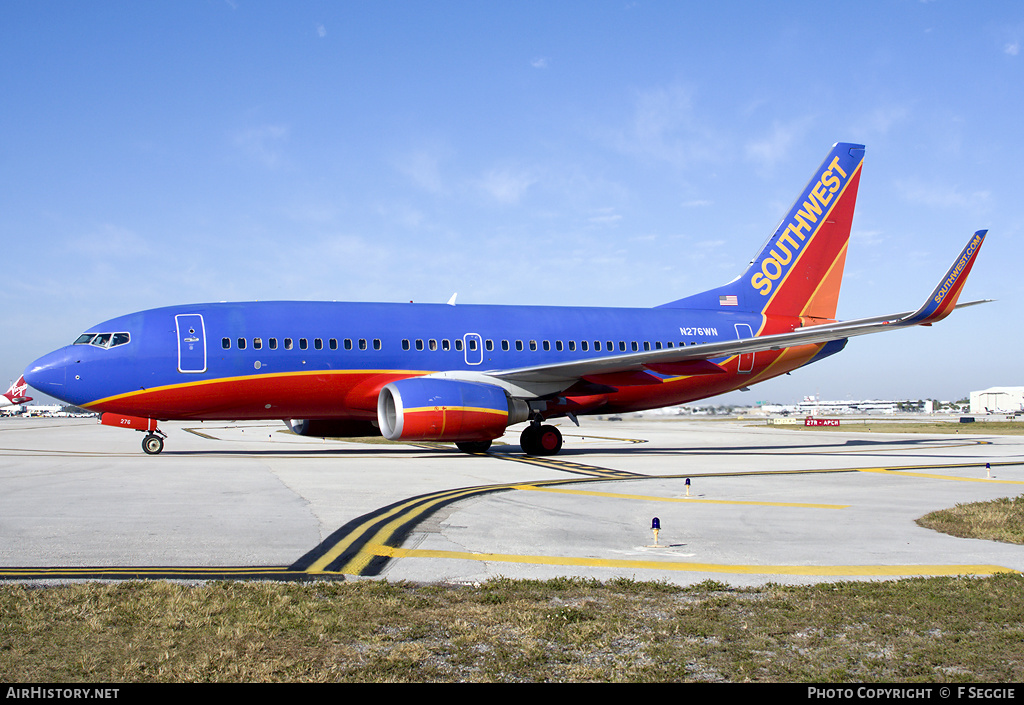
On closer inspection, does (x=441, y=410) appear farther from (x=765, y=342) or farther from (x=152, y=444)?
(x=765, y=342)

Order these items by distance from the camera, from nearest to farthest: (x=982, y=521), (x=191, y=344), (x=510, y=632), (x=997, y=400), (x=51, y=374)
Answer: (x=510, y=632)
(x=982, y=521)
(x=51, y=374)
(x=191, y=344)
(x=997, y=400)

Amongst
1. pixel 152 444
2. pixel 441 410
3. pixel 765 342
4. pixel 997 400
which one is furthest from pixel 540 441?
pixel 997 400

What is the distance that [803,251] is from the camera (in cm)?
2939

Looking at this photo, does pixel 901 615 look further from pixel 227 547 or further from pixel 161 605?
pixel 227 547

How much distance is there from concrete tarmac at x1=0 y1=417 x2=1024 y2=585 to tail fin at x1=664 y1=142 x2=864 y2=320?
11.5 metres

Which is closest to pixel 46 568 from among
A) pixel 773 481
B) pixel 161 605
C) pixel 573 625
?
pixel 161 605

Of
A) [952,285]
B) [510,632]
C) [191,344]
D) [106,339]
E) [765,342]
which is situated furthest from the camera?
[765,342]

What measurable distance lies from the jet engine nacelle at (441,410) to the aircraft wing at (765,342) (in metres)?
1.64

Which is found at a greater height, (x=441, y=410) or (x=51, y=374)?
(x=51, y=374)

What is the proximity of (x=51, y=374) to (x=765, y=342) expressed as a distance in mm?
19536

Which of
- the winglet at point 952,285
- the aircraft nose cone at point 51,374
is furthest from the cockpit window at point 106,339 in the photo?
the winglet at point 952,285

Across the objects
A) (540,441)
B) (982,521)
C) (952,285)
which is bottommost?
(982,521)

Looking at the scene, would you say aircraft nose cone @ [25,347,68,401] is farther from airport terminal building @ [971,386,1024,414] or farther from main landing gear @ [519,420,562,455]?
airport terminal building @ [971,386,1024,414]

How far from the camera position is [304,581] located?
6637 mm
